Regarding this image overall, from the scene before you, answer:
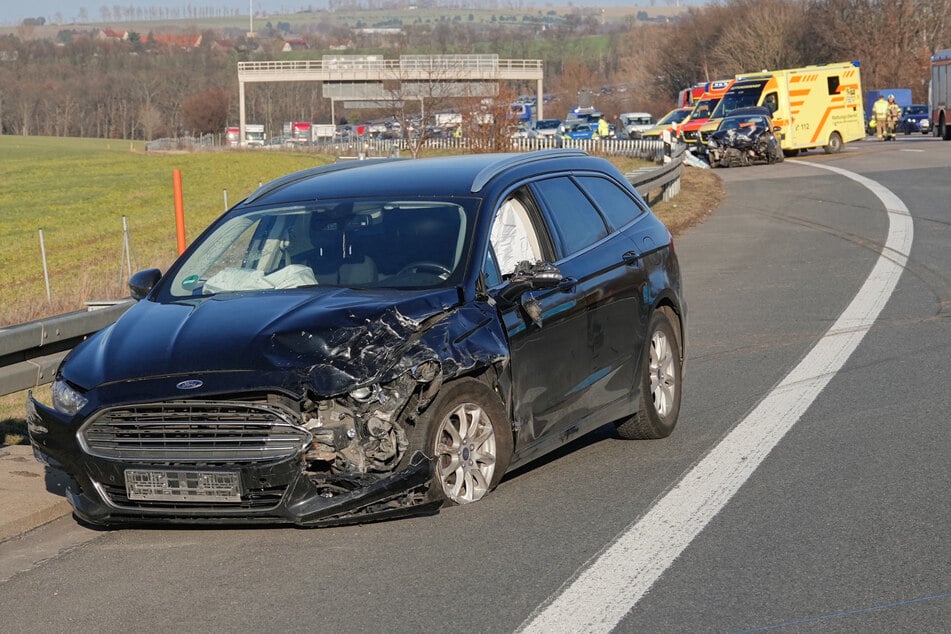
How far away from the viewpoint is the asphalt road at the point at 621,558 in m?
5.14

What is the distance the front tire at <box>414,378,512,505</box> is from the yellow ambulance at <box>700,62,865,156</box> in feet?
120

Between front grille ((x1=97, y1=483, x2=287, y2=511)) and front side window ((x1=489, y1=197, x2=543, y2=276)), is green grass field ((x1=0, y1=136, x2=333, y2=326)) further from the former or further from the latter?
front grille ((x1=97, y1=483, x2=287, y2=511))

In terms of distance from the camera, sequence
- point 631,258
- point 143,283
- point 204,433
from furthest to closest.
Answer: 1. point 631,258
2. point 143,283
3. point 204,433

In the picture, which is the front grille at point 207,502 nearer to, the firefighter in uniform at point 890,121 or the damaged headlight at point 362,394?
the damaged headlight at point 362,394

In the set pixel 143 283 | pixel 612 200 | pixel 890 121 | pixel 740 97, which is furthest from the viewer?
pixel 890 121

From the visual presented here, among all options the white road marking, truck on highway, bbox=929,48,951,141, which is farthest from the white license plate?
truck on highway, bbox=929,48,951,141

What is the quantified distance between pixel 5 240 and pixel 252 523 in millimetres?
40274

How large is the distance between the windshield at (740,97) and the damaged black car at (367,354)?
37.3 meters

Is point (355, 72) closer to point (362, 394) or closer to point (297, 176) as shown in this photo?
point (297, 176)

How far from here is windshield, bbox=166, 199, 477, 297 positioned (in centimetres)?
704

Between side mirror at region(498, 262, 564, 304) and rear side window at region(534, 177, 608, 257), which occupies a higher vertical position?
rear side window at region(534, 177, 608, 257)

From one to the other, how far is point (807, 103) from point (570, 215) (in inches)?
1484

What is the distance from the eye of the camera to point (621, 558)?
5797 mm

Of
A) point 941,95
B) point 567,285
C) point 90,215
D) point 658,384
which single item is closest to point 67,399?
point 567,285
